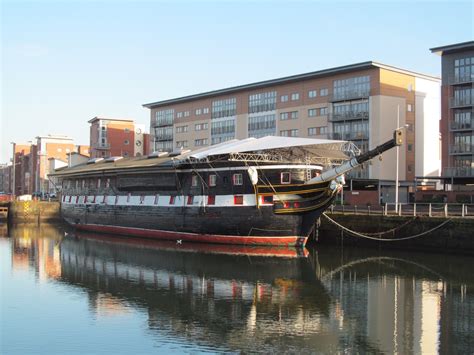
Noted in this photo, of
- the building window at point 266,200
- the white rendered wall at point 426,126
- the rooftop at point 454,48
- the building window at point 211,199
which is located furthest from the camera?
the white rendered wall at point 426,126

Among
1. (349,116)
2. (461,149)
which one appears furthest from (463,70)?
(349,116)

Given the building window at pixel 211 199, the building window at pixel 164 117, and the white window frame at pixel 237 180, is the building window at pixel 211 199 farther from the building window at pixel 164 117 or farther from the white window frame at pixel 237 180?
the building window at pixel 164 117

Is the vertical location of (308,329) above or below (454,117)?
below

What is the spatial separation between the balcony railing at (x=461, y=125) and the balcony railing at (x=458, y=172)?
4592 millimetres

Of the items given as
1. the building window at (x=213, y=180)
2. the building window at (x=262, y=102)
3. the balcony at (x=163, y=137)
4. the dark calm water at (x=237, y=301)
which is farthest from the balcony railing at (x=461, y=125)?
the balcony at (x=163, y=137)

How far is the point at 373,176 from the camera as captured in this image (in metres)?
70.5

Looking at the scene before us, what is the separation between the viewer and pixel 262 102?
8350 centimetres

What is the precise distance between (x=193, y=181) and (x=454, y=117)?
118 feet

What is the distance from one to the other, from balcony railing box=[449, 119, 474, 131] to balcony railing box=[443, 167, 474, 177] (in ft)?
15.1

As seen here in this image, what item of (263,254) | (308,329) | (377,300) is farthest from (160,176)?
(308,329)

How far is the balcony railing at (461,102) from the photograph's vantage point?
6344 centimetres

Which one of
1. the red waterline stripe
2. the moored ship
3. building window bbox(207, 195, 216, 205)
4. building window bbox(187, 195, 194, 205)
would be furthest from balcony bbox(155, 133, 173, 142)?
building window bbox(207, 195, 216, 205)

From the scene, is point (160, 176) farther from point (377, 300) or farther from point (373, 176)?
point (373, 176)

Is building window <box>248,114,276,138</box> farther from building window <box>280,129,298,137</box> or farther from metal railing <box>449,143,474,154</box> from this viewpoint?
metal railing <box>449,143,474,154</box>
